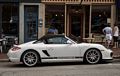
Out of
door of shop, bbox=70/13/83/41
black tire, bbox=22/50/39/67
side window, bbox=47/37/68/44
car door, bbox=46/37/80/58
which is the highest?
door of shop, bbox=70/13/83/41

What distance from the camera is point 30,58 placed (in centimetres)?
1572

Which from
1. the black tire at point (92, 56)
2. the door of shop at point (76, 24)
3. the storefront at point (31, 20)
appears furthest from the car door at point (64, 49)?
the door of shop at point (76, 24)

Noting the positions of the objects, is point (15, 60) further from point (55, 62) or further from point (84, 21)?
point (84, 21)

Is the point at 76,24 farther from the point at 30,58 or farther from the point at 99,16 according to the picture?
the point at 30,58

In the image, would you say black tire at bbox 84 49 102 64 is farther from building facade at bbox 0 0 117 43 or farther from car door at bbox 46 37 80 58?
building facade at bbox 0 0 117 43

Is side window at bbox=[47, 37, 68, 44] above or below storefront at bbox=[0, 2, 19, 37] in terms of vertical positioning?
below

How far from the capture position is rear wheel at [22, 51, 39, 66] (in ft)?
51.5

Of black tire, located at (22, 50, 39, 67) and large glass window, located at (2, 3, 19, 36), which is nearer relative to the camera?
black tire, located at (22, 50, 39, 67)

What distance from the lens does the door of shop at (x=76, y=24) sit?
2492 centimetres

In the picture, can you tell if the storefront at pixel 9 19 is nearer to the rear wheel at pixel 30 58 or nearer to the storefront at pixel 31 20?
the storefront at pixel 31 20

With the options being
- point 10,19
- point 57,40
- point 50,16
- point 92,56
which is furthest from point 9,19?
point 92,56

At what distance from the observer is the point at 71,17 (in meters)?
25.0

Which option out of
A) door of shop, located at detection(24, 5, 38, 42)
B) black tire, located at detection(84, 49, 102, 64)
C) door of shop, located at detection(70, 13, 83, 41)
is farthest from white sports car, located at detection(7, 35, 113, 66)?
door of shop, located at detection(70, 13, 83, 41)

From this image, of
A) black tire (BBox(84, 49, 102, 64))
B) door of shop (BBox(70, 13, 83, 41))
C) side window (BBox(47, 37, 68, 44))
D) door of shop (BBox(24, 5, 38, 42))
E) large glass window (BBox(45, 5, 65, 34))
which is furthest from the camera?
door of shop (BBox(70, 13, 83, 41))
